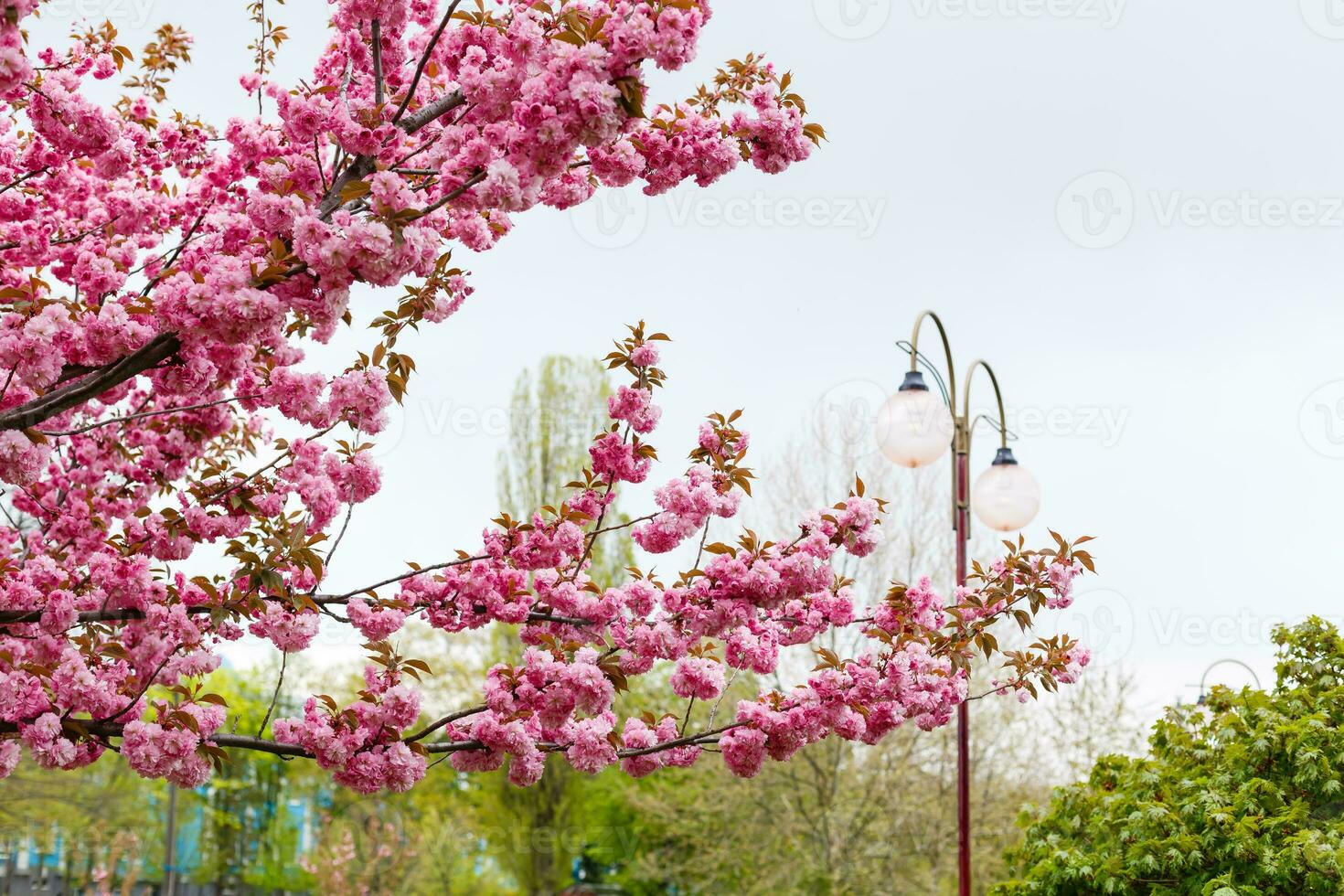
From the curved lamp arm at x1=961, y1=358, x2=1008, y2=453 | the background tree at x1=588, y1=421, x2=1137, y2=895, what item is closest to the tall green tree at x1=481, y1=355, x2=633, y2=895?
the background tree at x1=588, y1=421, x2=1137, y2=895

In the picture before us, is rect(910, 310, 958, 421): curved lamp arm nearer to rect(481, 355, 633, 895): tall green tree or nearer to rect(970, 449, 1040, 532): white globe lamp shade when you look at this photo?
rect(970, 449, 1040, 532): white globe lamp shade

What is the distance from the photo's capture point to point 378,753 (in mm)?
3814

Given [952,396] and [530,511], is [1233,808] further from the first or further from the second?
[530,511]

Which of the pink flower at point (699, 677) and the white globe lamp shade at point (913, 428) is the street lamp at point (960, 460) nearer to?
the white globe lamp shade at point (913, 428)

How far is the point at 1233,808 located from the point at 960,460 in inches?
108

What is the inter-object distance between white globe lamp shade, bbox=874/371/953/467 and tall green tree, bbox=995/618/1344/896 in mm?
2102

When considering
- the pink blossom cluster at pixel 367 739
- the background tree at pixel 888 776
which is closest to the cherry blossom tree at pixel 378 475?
the pink blossom cluster at pixel 367 739

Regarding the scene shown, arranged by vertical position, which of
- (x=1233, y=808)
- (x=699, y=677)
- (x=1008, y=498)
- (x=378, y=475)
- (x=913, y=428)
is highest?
(x=913, y=428)

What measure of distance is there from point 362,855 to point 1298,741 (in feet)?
79.9

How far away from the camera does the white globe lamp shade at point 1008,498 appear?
7.86 metres

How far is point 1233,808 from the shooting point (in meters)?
5.99

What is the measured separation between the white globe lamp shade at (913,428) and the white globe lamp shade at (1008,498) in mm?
761

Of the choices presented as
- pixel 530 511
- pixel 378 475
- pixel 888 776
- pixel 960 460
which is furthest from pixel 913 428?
pixel 530 511

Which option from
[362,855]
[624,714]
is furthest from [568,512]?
[362,855]
